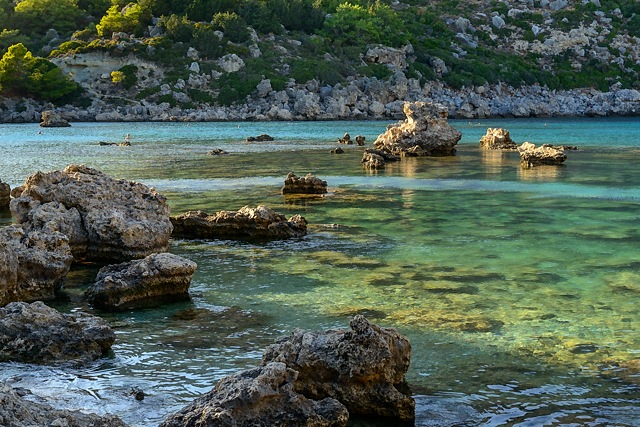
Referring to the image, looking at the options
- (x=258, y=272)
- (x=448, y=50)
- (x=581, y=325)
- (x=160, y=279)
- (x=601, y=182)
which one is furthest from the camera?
(x=448, y=50)

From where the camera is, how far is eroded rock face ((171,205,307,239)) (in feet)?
53.9

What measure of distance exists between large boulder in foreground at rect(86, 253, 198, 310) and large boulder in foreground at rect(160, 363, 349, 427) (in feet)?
16.6

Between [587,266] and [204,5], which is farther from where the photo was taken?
[204,5]

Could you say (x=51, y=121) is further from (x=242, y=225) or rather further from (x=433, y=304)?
(x=433, y=304)

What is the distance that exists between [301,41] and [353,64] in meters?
10.9

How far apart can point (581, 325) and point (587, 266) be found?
3.74 metres

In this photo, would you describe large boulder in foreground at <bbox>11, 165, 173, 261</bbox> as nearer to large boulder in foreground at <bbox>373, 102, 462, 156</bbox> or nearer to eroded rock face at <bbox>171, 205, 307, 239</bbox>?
eroded rock face at <bbox>171, 205, 307, 239</bbox>

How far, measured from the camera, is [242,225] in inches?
657

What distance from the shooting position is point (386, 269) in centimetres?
1349

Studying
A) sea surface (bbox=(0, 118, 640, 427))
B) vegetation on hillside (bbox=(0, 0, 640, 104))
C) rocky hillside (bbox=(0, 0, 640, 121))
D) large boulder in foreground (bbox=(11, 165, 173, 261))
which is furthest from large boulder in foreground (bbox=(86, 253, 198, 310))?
vegetation on hillside (bbox=(0, 0, 640, 104))

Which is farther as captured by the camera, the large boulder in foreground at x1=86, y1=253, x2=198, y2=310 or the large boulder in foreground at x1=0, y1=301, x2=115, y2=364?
the large boulder in foreground at x1=86, y1=253, x2=198, y2=310

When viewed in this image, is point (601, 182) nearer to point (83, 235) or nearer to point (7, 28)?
point (83, 235)

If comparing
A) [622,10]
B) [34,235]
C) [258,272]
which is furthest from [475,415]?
[622,10]

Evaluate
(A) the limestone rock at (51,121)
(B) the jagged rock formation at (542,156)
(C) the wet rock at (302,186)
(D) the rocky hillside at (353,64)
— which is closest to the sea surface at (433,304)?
(C) the wet rock at (302,186)
